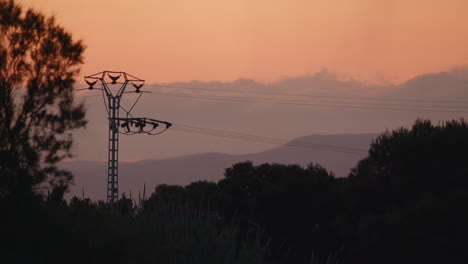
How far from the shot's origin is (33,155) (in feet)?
124

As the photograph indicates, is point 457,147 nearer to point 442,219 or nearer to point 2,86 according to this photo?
point 442,219

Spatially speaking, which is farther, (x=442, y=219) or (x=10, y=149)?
(x=442, y=219)

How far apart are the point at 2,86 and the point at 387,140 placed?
28.1 m

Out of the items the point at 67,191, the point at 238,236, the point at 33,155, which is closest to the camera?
the point at 238,236

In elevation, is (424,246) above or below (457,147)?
below

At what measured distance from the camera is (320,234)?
59.7 meters

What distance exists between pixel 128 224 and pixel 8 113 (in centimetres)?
1540

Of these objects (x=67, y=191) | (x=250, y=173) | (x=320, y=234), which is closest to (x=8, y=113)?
(x=67, y=191)

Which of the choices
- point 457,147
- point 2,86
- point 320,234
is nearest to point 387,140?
point 457,147

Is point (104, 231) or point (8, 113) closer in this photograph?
point (104, 231)

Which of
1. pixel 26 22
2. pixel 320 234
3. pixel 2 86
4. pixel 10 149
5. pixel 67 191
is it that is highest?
pixel 26 22

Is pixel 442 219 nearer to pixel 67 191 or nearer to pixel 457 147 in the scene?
pixel 457 147

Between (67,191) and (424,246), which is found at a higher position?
(67,191)

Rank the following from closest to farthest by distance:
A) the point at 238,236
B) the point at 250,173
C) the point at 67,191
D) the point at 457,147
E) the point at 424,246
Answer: the point at 238,236 < the point at 67,191 < the point at 424,246 < the point at 457,147 < the point at 250,173
